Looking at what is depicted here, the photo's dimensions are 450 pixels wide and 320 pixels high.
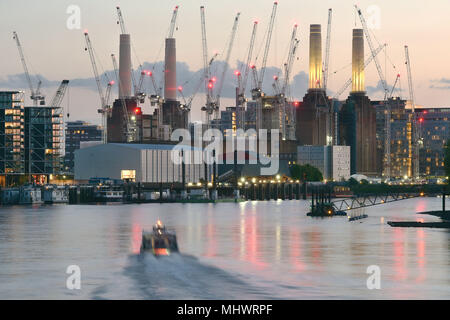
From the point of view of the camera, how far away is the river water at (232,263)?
179ft

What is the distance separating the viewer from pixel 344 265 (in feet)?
224

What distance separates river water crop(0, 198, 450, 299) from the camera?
54.5 m

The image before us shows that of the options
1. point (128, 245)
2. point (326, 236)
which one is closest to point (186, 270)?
point (128, 245)

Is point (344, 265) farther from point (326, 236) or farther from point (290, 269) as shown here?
point (326, 236)

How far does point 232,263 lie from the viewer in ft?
233
